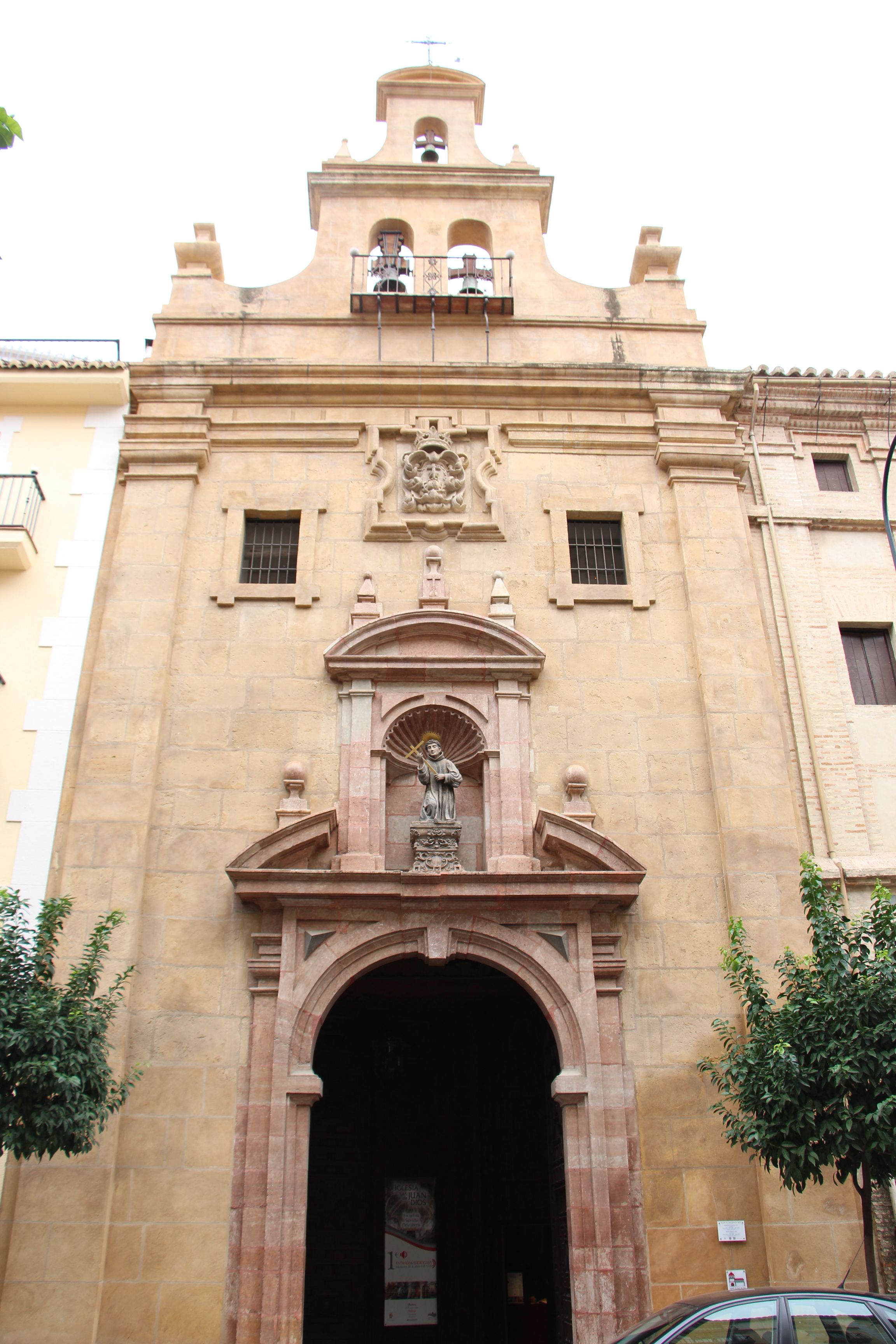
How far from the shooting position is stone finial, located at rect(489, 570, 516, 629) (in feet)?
41.2

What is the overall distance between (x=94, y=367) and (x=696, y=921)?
963cm

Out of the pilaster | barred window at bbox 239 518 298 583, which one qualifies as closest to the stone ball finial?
barred window at bbox 239 518 298 583

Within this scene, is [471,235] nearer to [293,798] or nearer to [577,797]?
[577,797]

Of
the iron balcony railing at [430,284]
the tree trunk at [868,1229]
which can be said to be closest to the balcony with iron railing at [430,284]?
the iron balcony railing at [430,284]

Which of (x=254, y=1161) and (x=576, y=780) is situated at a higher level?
(x=576, y=780)

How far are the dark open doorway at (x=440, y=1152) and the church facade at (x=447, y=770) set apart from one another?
55mm

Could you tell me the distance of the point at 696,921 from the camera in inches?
435

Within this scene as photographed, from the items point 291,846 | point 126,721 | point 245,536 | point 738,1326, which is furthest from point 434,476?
point 738,1326

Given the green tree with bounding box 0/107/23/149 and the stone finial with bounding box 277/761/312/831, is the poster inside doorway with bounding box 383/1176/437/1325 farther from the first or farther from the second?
the green tree with bounding box 0/107/23/149

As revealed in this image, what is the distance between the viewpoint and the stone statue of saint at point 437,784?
11.4 m

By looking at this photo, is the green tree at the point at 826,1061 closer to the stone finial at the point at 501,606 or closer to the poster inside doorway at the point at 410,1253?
the stone finial at the point at 501,606

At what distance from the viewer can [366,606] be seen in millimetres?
12547

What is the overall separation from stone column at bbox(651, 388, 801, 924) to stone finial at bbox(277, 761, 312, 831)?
171 inches

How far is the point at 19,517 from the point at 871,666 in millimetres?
10315
